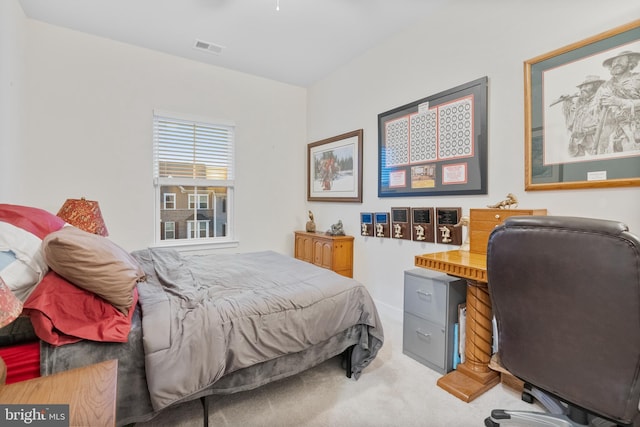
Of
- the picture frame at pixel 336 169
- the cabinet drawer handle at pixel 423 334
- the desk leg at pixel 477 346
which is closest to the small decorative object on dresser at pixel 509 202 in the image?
the desk leg at pixel 477 346

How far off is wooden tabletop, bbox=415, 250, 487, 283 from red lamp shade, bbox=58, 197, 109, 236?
9.35 feet

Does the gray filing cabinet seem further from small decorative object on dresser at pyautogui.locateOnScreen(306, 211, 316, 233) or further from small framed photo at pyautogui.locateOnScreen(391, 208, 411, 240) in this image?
small decorative object on dresser at pyautogui.locateOnScreen(306, 211, 316, 233)

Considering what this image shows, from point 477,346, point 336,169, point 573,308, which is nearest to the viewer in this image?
point 573,308

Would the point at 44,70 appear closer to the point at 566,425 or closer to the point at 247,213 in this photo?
the point at 247,213

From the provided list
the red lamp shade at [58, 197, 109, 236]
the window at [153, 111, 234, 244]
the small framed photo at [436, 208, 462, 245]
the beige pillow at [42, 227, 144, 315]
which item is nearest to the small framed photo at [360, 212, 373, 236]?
the small framed photo at [436, 208, 462, 245]

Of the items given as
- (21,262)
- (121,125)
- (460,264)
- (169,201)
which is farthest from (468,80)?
(121,125)

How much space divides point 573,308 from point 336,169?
10.0 feet

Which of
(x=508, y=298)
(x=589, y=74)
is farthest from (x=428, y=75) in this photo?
(x=508, y=298)

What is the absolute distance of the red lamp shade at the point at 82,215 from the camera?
2.63 m

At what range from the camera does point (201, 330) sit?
146cm

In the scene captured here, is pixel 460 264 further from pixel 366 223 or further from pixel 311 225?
pixel 311 225

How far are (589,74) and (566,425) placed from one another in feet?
6.40

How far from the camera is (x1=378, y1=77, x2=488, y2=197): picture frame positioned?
2.39 m

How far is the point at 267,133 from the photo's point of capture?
4.23m
